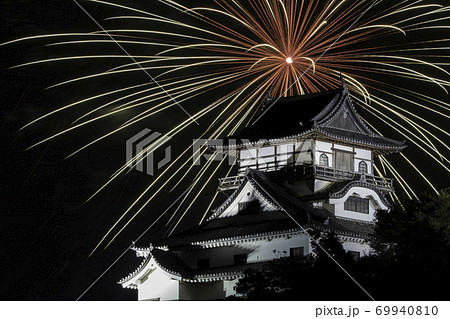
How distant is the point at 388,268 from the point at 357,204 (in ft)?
55.7

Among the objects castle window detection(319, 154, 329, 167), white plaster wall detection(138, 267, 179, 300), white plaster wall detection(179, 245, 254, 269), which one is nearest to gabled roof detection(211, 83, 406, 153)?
Answer: castle window detection(319, 154, 329, 167)

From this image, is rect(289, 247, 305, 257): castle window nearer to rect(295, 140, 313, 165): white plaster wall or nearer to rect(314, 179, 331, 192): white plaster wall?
rect(314, 179, 331, 192): white plaster wall

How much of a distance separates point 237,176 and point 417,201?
16.1m

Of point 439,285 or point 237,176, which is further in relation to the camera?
point 237,176

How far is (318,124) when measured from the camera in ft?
178

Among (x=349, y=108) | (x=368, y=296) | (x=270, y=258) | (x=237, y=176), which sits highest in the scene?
(x=349, y=108)

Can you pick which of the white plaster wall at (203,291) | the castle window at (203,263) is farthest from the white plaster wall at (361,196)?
the white plaster wall at (203,291)

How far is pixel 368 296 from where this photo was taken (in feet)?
118

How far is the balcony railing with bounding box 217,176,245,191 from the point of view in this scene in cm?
5544

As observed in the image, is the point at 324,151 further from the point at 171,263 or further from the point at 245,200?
the point at 171,263

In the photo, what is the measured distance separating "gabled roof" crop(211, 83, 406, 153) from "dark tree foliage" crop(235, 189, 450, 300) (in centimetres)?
1205

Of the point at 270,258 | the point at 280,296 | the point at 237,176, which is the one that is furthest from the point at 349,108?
the point at 280,296

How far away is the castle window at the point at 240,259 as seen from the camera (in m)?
51.4

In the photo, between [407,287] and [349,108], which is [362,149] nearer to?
[349,108]
